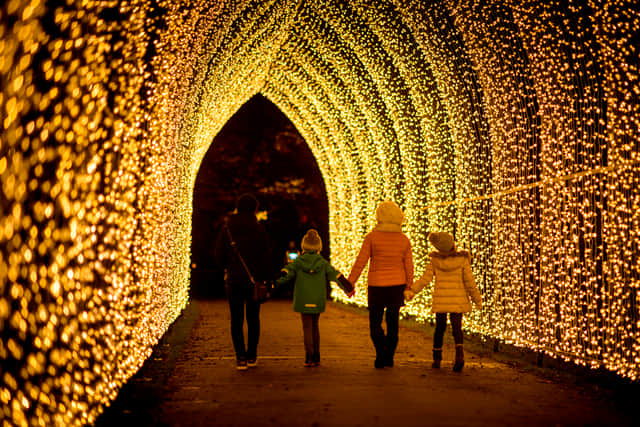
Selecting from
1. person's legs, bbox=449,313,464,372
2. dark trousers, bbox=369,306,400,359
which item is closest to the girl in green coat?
dark trousers, bbox=369,306,400,359

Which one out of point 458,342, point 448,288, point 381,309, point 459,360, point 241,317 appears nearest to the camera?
point 459,360

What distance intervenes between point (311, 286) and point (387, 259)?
35.1 inches

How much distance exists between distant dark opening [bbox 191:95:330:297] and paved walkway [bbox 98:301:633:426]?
2697 centimetres

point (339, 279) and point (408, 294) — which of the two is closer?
point (408, 294)

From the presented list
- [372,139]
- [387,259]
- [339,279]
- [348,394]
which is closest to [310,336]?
[339,279]

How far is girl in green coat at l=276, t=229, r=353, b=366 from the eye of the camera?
34.1 ft

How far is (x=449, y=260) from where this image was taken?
10422 millimetres

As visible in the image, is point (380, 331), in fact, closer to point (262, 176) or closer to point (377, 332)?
point (377, 332)

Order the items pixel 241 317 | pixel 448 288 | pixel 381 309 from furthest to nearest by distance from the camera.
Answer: pixel 381 309
pixel 448 288
pixel 241 317

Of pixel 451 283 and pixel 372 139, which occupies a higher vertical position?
pixel 372 139

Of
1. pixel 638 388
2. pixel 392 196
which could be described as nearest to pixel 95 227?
pixel 638 388

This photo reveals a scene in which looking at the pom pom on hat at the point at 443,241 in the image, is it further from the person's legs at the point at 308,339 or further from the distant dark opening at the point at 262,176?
the distant dark opening at the point at 262,176

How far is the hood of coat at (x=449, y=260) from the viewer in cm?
1039

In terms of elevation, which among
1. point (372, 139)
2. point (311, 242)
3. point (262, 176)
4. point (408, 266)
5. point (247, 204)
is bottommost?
point (408, 266)
